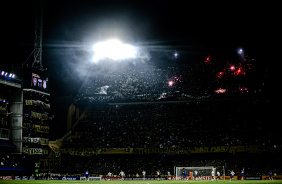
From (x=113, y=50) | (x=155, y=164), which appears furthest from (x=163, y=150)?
(x=113, y=50)

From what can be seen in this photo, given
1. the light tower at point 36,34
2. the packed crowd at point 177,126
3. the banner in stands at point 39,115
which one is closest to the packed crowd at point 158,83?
the packed crowd at point 177,126

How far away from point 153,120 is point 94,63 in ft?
56.6

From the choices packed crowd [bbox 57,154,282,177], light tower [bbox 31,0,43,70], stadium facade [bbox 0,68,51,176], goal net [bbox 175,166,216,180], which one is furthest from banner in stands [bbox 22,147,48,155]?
goal net [bbox 175,166,216,180]

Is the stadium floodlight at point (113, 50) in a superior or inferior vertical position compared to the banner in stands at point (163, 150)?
superior

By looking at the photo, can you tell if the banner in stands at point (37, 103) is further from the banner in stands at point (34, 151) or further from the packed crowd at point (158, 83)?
the packed crowd at point (158, 83)

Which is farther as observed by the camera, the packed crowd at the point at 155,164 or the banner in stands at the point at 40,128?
the packed crowd at the point at 155,164

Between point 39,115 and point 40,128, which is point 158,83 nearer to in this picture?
point 39,115

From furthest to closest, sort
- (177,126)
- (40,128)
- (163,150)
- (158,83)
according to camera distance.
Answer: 1. (158,83)
2. (177,126)
3. (163,150)
4. (40,128)

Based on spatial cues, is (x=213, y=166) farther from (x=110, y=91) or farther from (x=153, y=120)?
(x=110, y=91)

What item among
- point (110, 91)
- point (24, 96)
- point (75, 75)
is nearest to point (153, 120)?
point (110, 91)

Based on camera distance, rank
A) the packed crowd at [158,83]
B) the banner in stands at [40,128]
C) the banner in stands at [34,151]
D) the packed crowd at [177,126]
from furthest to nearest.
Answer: the packed crowd at [158,83] → the packed crowd at [177,126] → the banner in stands at [40,128] → the banner in stands at [34,151]

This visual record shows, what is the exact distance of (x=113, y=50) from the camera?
202ft

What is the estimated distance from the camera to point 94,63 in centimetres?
6538

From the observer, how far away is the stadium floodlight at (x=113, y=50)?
194ft
